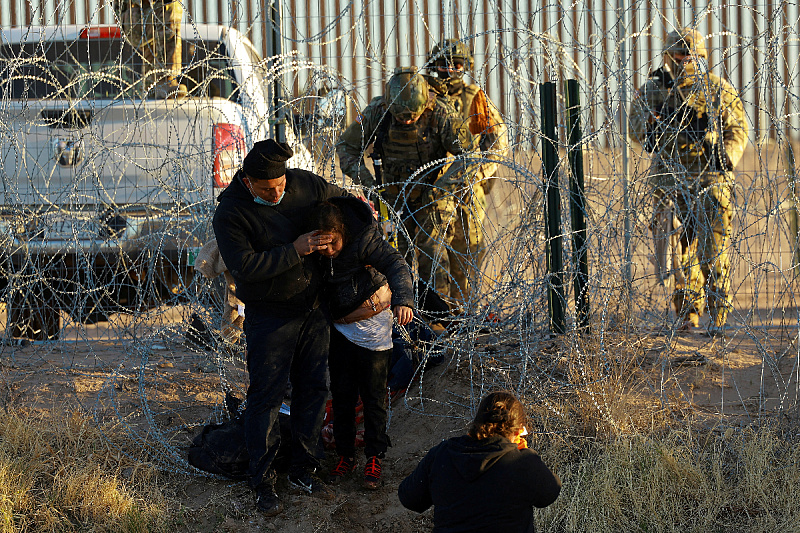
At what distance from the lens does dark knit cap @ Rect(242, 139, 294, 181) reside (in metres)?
3.28

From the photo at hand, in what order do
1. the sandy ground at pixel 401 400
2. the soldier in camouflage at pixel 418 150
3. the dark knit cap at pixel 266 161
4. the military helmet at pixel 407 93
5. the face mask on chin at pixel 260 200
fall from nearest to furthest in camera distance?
the dark knit cap at pixel 266 161 → the face mask on chin at pixel 260 200 → the sandy ground at pixel 401 400 → the military helmet at pixel 407 93 → the soldier in camouflage at pixel 418 150

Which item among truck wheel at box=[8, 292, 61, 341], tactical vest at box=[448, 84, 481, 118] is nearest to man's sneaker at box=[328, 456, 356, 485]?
truck wheel at box=[8, 292, 61, 341]

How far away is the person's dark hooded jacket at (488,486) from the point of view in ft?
7.85

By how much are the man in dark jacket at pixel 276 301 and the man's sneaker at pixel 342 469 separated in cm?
13

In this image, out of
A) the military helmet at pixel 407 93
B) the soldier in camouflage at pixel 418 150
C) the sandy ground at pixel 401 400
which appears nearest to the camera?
the sandy ground at pixel 401 400

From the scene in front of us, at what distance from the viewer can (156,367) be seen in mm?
5086

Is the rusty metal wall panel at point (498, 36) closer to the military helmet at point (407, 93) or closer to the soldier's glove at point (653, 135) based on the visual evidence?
the military helmet at point (407, 93)

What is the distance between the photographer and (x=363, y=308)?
3.66m

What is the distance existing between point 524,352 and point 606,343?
18.8 inches

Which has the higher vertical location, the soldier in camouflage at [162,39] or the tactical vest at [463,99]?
the soldier in camouflage at [162,39]

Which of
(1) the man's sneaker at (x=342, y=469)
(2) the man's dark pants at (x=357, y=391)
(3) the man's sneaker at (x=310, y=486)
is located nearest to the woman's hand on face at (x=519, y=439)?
(2) the man's dark pants at (x=357, y=391)

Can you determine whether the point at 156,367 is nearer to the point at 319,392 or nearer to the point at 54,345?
the point at 54,345

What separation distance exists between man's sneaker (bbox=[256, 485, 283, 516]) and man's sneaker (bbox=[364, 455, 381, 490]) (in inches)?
16.0

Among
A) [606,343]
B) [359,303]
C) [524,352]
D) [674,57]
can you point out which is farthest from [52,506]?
[674,57]
